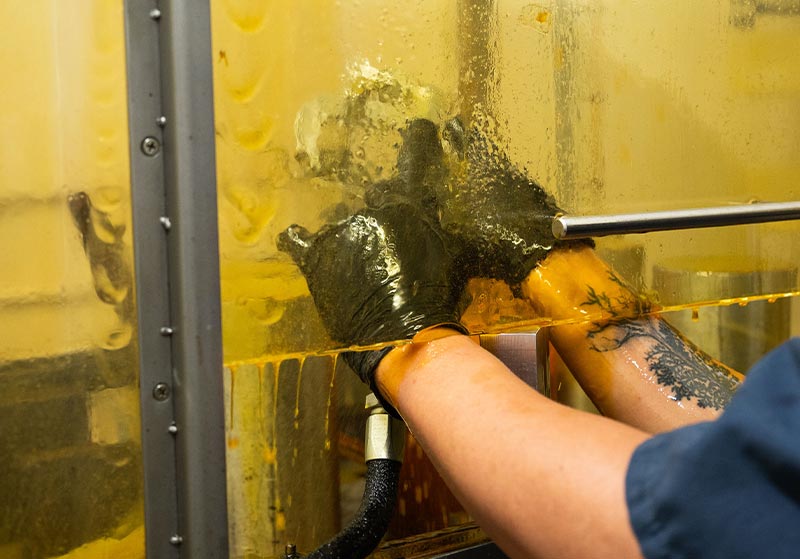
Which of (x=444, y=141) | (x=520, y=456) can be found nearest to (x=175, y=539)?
(x=520, y=456)

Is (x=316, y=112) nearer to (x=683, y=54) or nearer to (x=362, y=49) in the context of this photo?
(x=362, y=49)

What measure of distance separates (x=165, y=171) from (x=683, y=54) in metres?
0.64

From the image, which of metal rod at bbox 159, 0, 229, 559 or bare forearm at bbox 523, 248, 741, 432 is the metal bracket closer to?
bare forearm at bbox 523, 248, 741, 432

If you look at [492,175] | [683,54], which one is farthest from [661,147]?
[492,175]

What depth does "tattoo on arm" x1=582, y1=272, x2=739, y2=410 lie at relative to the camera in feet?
3.03

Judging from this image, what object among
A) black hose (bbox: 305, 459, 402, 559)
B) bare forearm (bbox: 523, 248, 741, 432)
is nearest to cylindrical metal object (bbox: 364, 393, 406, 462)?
black hose (bbox: 305, 459, 402, 559)

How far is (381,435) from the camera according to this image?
853 mm

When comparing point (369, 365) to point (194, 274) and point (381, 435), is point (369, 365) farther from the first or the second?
point (194, 274)

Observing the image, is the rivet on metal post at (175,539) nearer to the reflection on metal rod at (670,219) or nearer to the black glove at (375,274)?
the black glove at (375,274)

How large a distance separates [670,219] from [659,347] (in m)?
0.18

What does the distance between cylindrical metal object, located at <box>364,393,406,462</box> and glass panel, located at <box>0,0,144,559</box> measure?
266 millimetres

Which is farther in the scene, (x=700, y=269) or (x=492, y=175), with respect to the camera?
(x=700, y=269)

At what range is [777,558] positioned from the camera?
0.43m

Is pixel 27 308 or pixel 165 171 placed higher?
pixel 165 171
